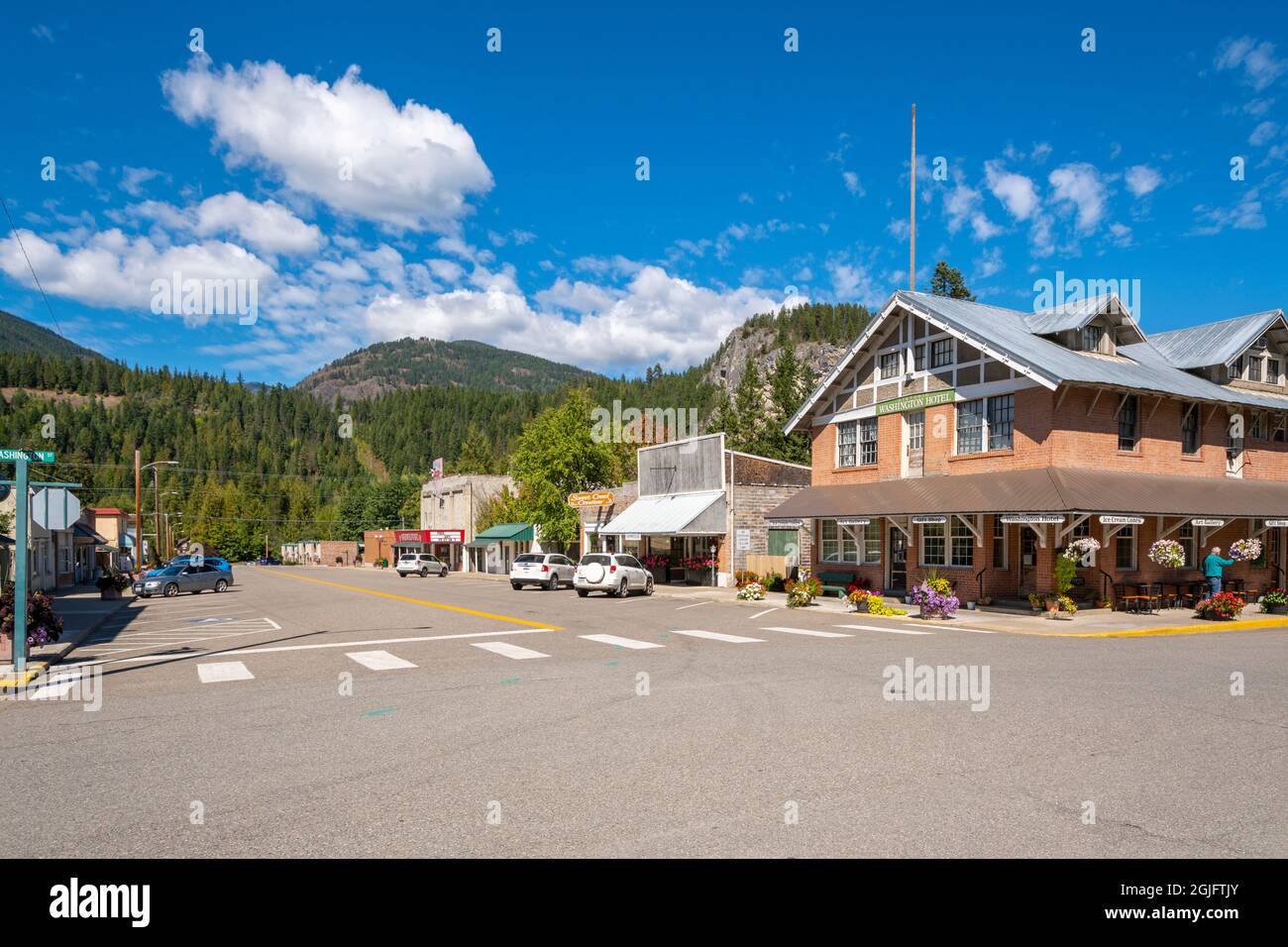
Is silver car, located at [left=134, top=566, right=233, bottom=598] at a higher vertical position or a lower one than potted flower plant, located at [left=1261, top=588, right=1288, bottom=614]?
lower

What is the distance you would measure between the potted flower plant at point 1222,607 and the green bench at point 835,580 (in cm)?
1095

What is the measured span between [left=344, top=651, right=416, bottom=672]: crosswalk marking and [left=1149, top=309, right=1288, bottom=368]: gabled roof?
2785cm

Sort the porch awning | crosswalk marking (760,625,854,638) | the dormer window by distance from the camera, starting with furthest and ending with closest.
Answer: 1. the porch awning
2. the dormer window
3. crosswalk marking (760,625,854,638)

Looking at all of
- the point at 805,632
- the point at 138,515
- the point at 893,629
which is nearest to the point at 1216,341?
the point at 893,629

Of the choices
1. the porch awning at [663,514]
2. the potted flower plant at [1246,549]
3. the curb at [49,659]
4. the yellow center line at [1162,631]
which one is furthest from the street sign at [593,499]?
the potted flower plant at [1246,549]

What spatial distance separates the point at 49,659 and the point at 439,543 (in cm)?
6274

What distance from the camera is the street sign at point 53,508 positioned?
13820mm

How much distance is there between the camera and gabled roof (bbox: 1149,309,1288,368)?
28.9m

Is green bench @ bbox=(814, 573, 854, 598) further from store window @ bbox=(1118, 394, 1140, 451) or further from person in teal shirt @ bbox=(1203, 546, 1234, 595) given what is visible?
person in teal shirt @ bbox=(1203, 546, 1234, 595)

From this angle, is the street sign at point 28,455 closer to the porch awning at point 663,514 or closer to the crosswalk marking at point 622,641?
the crosswalk marking at point 622,641

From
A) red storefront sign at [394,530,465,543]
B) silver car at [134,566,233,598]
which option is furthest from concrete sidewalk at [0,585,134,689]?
red storefront sign at [394,530,465,543]

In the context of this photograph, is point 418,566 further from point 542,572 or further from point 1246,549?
point 1246,549

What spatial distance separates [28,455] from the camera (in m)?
14.0
